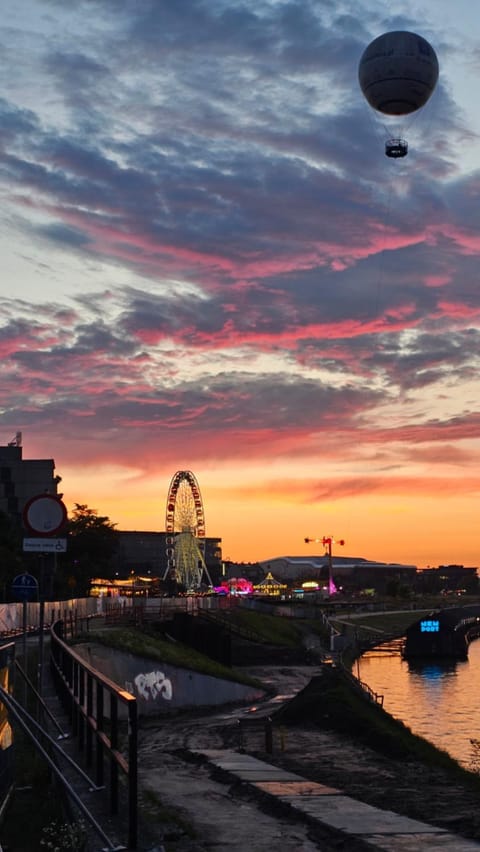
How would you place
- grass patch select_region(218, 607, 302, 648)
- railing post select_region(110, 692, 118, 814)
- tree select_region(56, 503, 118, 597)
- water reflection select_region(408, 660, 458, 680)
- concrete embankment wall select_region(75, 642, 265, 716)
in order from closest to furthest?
railing post select_region(110, 692, 118, 814) < concrete embankment wall select_region(75, 642, 265, 716) < grass patch select_region(218, 607, 302, 648) < water reflection select_region(408, 660, 458, 680) < tree select_region(56, 503, 118, 597)

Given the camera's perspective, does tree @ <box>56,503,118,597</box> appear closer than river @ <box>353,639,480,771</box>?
No

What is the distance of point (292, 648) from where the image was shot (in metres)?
92.1

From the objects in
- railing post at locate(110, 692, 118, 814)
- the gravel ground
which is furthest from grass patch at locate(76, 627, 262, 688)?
railing post at locate(110, 692, 118, 814)

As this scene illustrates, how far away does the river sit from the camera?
6456 centimetres

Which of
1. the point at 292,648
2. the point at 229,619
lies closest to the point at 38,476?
the point at 229,619

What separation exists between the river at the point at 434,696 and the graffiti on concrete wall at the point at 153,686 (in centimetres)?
1499

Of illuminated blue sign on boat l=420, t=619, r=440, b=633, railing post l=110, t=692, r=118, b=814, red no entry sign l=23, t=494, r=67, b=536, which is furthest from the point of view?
illuminated blue sign on boat l=420, t=619, r=440, b=633

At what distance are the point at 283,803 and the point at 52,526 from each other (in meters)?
6.62

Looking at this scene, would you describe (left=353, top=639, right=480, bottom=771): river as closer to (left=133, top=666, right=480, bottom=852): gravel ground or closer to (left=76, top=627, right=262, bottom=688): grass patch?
(left=133, top=666, right=480, bottom=852): gravel ground

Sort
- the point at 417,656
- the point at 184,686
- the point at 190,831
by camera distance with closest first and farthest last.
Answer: the point at 190,831 → the point at 184,686 → the point at 417,656

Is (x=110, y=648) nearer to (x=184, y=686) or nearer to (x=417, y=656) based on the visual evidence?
(x=184, y=686)

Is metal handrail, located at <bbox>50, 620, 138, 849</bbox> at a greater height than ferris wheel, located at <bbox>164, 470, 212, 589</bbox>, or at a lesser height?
lesser

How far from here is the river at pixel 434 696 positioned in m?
64.6

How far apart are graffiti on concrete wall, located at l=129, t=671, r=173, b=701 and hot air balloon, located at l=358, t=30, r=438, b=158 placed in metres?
31.4
